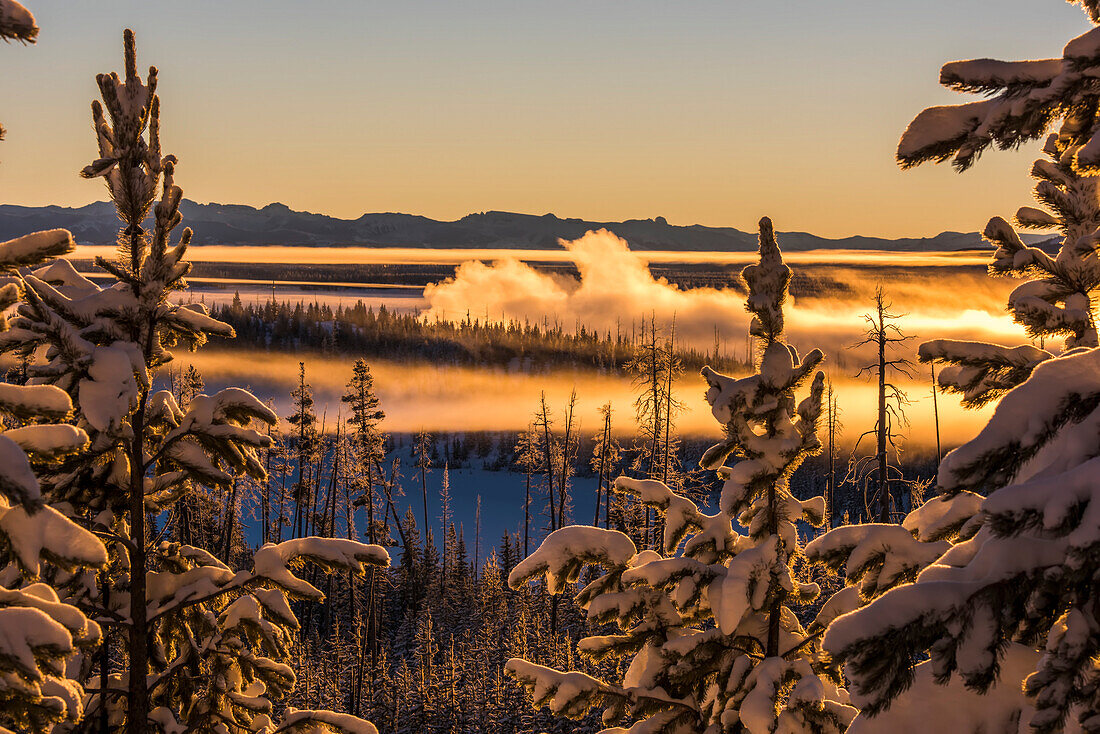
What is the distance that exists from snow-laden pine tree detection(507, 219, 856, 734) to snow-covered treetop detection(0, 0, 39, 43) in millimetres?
5322

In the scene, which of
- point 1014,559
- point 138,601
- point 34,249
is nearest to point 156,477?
point 138,601

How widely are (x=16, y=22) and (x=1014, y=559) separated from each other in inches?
183

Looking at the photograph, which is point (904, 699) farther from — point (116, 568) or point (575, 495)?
point (575, 495)

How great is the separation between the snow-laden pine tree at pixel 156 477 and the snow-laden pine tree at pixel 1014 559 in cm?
511

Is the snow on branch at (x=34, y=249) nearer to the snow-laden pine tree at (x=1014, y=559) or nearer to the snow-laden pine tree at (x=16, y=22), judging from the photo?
the snow-laden pine tree at (x=16, y=22)

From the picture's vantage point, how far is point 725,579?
7203mm

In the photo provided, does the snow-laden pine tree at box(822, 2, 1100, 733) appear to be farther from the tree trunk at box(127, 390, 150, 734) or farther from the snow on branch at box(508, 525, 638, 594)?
the tree trunk at box(127, 390, 150, 734)

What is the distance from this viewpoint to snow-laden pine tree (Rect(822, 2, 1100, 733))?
118 inches

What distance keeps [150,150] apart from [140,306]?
1.43 m

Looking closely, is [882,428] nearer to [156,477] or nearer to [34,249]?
[156,477]

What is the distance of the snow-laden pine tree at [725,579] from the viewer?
7398mm

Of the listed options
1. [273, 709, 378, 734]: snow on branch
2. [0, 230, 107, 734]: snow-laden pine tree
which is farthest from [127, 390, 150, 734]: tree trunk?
[0, 230, 107, 734]: snow-laden pine tree

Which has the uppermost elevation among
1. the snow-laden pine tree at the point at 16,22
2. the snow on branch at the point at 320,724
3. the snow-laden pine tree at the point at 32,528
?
the snow-laden pine tree at the point at 16,22

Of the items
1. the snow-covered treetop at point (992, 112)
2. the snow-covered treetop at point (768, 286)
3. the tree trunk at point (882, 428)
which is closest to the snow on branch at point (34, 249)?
the snow-covered treetop at point (992, 112)
